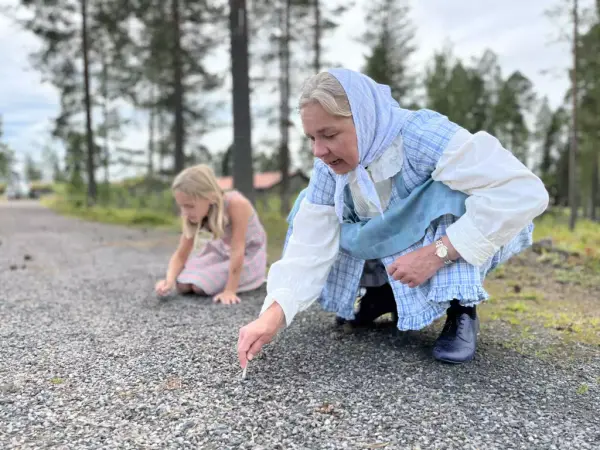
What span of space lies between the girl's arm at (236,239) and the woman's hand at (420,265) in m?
1.73

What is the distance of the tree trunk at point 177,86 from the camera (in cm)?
1242

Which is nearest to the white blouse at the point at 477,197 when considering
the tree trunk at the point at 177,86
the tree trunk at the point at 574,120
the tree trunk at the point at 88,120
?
the tree trunk at the point at 177,86

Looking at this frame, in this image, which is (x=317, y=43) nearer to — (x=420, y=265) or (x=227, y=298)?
(x=227, y=298)

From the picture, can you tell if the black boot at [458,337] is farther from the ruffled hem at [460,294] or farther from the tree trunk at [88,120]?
the tree trunk at [88,120]

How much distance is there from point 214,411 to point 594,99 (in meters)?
21.6

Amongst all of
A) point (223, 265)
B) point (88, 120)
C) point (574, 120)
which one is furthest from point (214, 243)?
point (88, 120)

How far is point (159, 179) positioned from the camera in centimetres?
1761

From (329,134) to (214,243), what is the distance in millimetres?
2260

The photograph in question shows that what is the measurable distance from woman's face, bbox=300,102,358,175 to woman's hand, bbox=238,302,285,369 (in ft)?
2.24

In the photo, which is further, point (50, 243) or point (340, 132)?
point (50, 243)

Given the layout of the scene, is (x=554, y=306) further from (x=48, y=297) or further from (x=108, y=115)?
(x=108, y=115)

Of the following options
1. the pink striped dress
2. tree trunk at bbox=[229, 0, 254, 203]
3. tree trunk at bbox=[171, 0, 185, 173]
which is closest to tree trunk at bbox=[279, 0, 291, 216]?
tree trunk at bbox=[171, 0, 185, 173]

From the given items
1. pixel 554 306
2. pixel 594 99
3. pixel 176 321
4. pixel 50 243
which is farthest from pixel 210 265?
Answer: pixel 594 99

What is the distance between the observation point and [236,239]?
3686 mm
